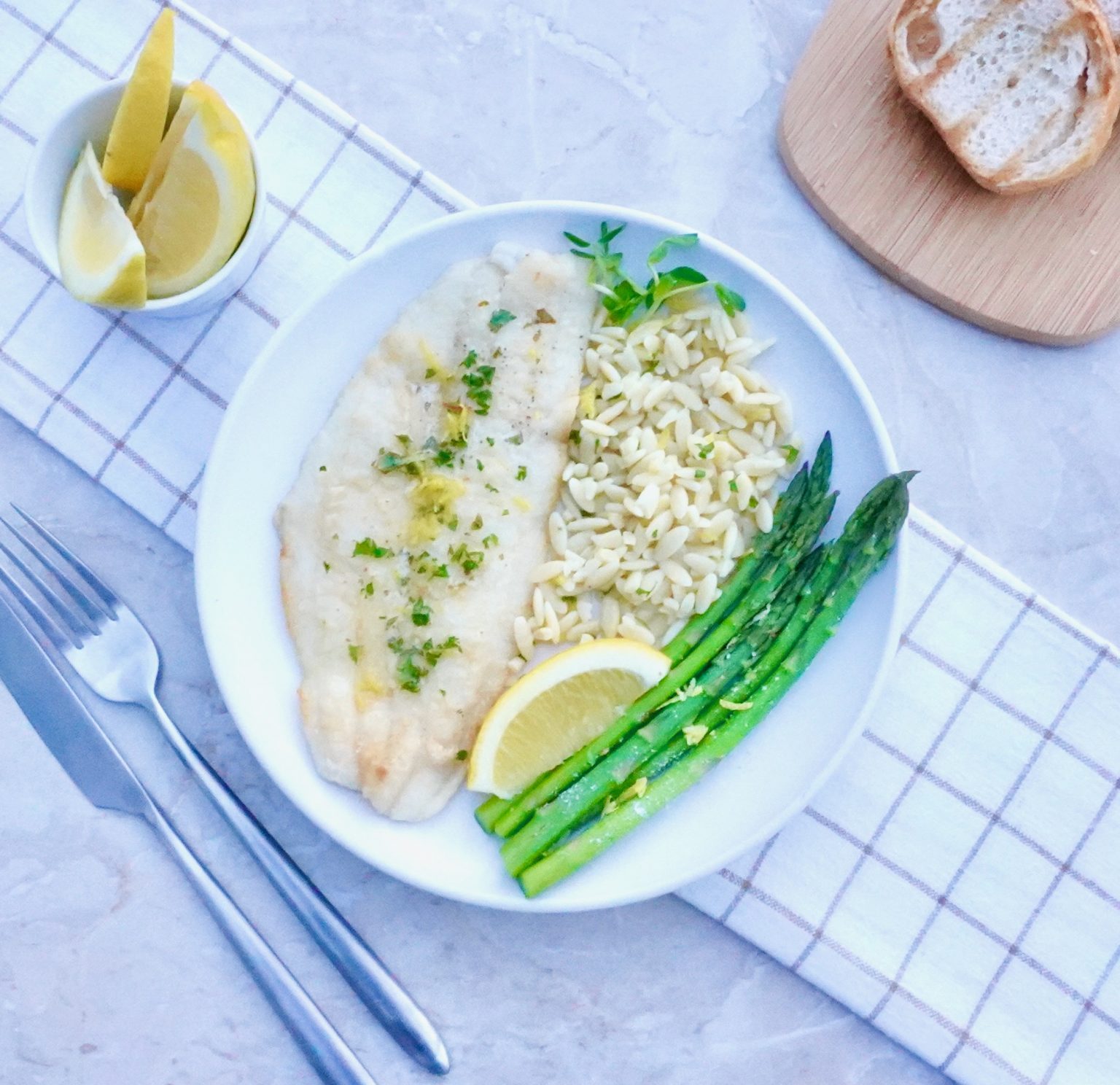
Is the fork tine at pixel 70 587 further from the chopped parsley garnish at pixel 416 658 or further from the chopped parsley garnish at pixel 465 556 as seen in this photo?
the chopped parsley garnish at pixel 465 556

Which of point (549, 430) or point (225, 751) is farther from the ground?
point (549, 430)

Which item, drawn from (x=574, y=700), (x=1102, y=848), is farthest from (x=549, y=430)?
(x=1102, y=848)

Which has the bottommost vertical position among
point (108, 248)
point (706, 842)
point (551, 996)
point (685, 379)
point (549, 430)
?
point (551, 996)

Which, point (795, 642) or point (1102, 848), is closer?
point (795, 642)

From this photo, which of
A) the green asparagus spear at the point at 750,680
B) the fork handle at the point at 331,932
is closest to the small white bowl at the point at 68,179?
the fork handle at the point at 331,932

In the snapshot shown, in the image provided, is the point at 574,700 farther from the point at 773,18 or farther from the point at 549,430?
the point at 773,18

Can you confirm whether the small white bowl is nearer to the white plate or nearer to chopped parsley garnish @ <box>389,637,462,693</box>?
the white plate

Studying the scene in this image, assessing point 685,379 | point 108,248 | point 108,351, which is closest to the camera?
point 108,248
